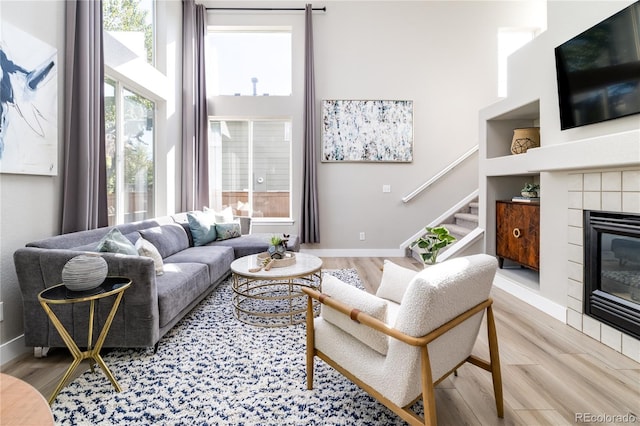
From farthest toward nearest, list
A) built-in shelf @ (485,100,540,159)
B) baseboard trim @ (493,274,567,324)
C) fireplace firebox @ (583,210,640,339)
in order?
built-in shelf @ (485,100,540,159), baseboard trim @ (493,274,567,324), fireplace firebox @ (583,210,640,339)

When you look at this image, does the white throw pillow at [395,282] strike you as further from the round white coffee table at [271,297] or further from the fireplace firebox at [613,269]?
the fireplace firebox at [613,269]

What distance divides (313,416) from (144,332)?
1.23 m

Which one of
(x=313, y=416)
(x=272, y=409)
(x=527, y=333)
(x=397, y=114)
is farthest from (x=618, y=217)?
(x=397, y=114)

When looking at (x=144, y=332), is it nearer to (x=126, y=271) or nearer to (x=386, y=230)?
(x=126, y=271)

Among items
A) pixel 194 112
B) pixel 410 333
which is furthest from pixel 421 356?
pixel 194 112

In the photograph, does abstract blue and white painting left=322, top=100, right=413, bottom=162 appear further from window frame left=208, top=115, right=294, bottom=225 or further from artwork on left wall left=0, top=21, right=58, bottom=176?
artwork on left wall left=0, top=21, right=58, bottom=176

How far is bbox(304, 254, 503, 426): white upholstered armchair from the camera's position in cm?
110

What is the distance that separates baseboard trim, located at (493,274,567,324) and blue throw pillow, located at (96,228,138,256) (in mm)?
3523

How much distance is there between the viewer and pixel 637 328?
1.94 metres

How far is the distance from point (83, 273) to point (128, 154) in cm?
243

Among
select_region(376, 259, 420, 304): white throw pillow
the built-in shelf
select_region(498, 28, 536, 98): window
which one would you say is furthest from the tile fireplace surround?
select_region(498, 28, 536, 98): window
